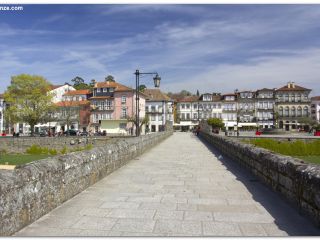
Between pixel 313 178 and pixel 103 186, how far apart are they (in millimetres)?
4716

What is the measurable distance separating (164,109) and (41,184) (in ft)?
279

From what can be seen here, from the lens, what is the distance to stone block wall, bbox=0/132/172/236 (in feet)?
14.2

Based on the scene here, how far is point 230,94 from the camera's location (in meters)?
98.4

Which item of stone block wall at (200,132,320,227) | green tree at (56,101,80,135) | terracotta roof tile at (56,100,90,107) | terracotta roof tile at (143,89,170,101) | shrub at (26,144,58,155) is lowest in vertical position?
shrub at (26,144,58,155)

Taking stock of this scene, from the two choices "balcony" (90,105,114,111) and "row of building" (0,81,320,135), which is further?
"balcony" (90,105,114,111)

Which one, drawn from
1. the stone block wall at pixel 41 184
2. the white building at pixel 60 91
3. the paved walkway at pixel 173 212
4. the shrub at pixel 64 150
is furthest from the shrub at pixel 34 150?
the white building at pixel 60 91

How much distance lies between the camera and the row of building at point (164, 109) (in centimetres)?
7994

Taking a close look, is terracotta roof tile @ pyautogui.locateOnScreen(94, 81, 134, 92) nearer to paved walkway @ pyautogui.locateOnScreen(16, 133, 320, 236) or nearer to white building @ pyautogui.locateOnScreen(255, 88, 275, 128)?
white building @ pyautogui.locateOnScreen(255, 88, 275, 128)

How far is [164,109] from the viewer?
90.3 metres

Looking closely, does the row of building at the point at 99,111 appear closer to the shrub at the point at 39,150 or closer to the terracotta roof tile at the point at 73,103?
the terracotta roof tile at the point at 73,103

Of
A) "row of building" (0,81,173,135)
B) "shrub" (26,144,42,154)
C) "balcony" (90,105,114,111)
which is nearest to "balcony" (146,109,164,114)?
"row of building" (0,81,173,135)

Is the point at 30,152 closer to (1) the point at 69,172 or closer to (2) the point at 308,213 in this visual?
(1) the point at 69,172

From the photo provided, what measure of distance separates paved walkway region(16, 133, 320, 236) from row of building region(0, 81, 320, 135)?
226 ft

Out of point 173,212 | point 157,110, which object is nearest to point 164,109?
point 157,110
